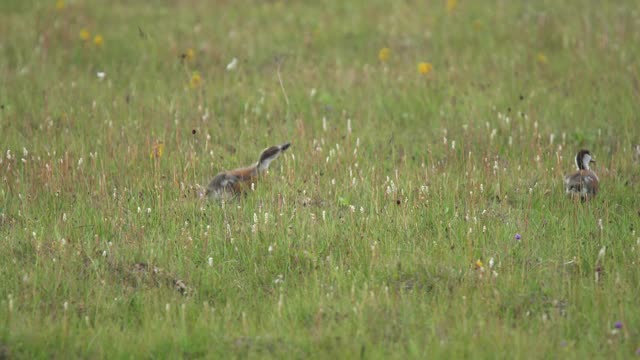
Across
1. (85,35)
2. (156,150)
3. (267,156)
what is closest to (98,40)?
(85,35)

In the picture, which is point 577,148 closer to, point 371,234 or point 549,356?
point 371,234

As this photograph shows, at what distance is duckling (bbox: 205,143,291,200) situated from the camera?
8234mm

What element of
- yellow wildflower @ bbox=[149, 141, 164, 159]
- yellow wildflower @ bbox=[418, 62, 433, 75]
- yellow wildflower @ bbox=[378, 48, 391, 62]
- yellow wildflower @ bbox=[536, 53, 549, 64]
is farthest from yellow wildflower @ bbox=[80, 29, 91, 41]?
yellow wildflower @ bbox=[536, 53, 549, 64]

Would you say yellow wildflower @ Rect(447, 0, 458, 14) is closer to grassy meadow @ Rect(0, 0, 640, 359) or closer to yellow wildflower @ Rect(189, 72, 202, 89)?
grassy meadow @ Rect(0, 0, 640, 359)

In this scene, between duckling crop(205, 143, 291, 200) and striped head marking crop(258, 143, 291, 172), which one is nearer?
duckling crop(205, 143, 291, 200)

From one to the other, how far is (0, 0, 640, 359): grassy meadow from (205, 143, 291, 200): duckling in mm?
147

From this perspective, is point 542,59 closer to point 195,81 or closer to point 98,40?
point 195,81

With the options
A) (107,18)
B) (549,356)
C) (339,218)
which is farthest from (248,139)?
(107,18)

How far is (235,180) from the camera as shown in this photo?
8.39m

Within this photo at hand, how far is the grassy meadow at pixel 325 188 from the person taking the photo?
5945mm

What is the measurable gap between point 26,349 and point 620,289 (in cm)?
434

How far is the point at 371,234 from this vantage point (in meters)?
7.32

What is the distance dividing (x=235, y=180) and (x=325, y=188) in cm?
92

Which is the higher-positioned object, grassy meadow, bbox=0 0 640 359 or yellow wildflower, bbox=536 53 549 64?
yellow wildflower, bbox=536 53 549 64
